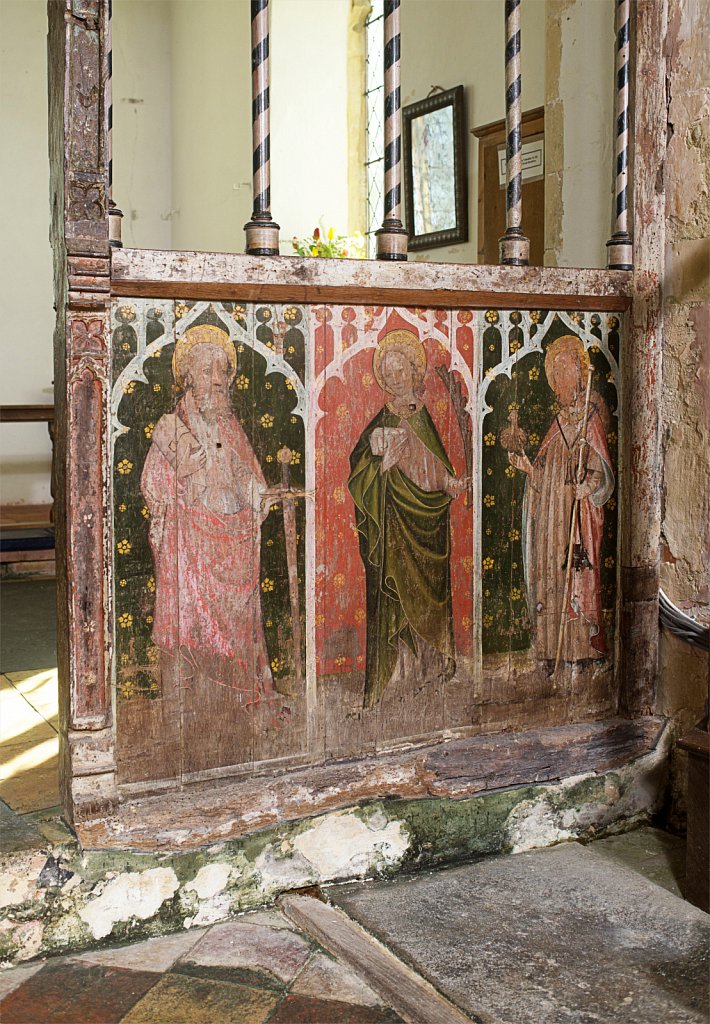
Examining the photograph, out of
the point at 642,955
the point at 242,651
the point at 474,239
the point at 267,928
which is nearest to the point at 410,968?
the point at 267,928

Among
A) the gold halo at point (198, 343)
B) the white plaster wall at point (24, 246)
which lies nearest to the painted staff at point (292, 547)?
the gold halo at point (198, 343)

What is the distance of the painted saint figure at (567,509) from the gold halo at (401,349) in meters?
0.38

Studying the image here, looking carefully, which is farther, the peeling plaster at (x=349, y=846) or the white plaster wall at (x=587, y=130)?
the white plaster wall at (x=587, y=130)

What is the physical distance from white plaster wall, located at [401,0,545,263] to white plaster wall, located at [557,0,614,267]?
185 cm

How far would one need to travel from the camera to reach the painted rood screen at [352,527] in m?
2.42

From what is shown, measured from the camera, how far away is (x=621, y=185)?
2.95 meters

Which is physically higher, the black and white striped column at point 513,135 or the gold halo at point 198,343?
the black and white striped column at point 513,135

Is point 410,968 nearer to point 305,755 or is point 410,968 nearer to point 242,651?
point 305,755

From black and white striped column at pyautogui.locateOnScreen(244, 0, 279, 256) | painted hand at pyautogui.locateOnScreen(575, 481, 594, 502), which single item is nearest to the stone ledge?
painted hand at pyautogui.locateOnScreen(575, 481, 594, 502)

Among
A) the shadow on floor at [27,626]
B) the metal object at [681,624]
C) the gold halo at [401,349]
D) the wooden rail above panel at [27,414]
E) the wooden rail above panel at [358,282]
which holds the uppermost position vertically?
the wooden rail above panel at [358,282]

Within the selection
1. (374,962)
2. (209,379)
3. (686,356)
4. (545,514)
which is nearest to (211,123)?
(686,356)

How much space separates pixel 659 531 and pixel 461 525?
0.64m

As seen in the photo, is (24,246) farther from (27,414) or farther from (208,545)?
(208,545)

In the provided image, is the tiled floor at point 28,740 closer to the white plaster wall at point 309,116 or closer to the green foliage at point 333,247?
the green foliage at point 333,247
